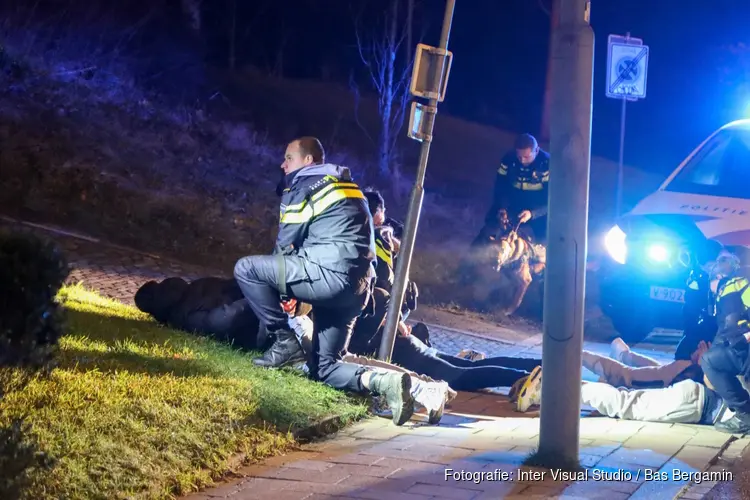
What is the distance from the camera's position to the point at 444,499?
181 inches

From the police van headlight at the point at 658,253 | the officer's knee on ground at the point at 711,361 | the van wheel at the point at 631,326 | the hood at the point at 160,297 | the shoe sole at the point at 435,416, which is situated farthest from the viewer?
the van wheel at the point at 631,326

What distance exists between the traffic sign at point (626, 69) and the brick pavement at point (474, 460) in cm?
638

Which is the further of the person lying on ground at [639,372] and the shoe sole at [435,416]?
the person lying on ground at [639,372]

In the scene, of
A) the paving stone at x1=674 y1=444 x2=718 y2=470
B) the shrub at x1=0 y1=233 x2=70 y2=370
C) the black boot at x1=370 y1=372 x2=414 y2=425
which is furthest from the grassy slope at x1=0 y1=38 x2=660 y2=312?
the shrub at x1=0 y1=233 x2=70 y2=370

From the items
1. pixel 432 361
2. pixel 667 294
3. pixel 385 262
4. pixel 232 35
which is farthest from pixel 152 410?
pixel 232 35

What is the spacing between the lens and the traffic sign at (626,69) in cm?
1234

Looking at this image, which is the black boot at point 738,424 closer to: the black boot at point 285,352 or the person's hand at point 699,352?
the person's hand at point 699,352

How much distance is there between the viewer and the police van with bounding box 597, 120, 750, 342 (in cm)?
855

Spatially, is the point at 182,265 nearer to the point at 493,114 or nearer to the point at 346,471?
the point at 346,471

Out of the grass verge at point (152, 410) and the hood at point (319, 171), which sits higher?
the hood at point (319, 171)

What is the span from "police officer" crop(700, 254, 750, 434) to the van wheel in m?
3.07

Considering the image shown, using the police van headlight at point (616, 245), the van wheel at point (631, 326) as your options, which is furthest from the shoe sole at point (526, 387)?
the van wheel at point (631, 326)

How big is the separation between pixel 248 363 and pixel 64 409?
6.69 feet

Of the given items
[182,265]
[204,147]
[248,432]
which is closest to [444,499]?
[248,432]
